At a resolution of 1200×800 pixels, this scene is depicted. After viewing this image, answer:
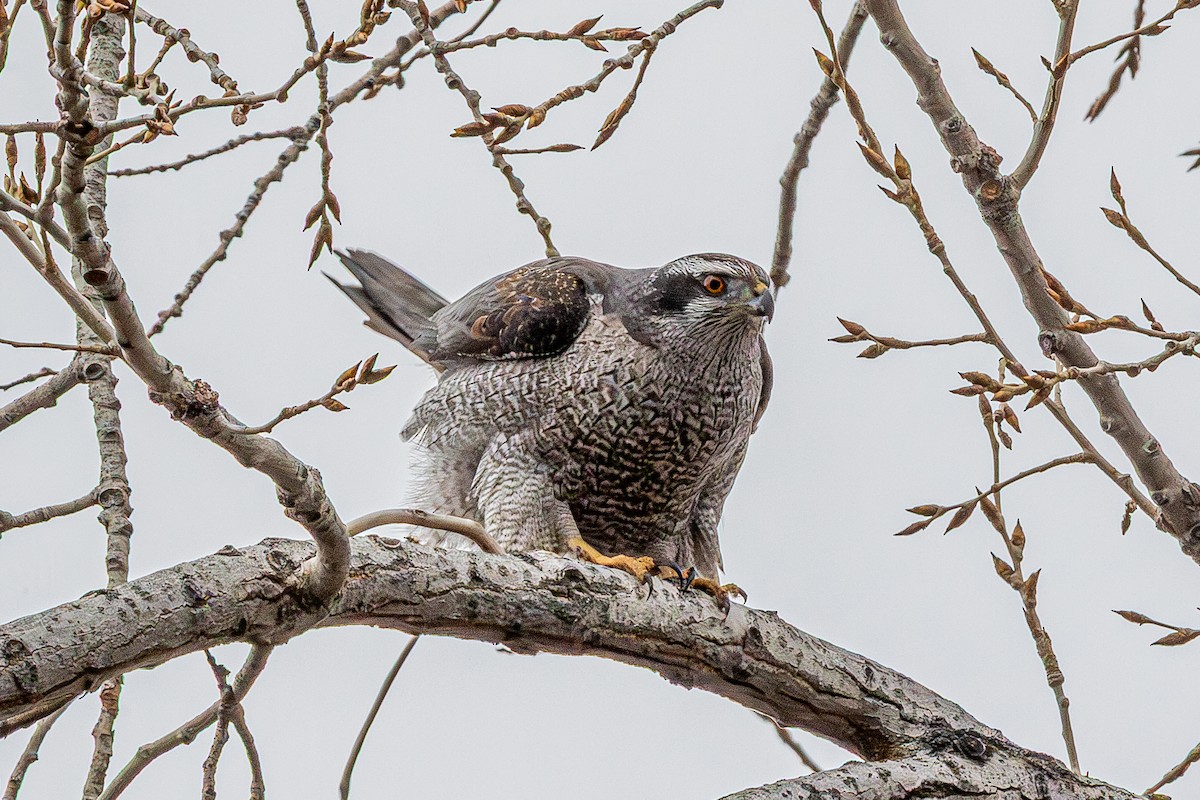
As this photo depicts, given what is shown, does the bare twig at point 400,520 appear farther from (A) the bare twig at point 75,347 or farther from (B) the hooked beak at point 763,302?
(B) the hooked beak at point 763,302

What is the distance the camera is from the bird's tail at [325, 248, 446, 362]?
18.8 feet

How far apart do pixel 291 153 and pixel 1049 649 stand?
2658 millimetres

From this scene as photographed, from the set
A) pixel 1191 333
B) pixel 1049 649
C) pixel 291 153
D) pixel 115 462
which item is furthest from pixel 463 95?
pixel 1049 649

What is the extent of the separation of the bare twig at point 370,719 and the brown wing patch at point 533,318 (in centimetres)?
148

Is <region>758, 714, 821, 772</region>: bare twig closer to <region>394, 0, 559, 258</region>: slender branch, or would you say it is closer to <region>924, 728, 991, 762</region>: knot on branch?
<region>924, 728, 991, 762</region>: knot on branch

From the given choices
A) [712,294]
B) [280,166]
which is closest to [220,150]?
[280,166]

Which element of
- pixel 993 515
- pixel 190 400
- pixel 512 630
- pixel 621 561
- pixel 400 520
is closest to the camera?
pixel 190 400

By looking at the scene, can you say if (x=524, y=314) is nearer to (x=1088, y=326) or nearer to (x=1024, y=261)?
(x=1024, y=261)

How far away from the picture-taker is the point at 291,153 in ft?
11.9

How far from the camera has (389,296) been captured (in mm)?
5840

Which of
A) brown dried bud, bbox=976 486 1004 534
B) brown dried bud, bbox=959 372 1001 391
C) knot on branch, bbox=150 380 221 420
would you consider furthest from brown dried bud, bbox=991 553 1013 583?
knot on branch, bbox=150 380 221 420

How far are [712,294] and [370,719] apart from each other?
207 centimetres

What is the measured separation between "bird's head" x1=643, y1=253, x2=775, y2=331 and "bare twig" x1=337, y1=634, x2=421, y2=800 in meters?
1.71

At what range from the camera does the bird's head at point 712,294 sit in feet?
15.1
